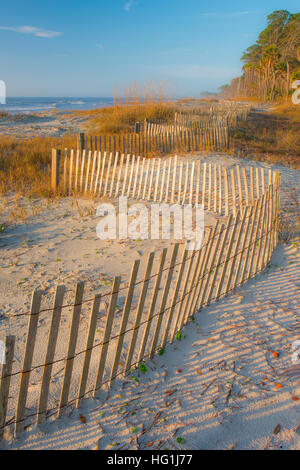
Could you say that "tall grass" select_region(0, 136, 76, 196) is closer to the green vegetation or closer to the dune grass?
the dune grass

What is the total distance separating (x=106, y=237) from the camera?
5.47m

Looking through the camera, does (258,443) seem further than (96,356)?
No

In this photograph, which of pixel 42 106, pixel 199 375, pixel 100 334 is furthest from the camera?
pixel 42 106

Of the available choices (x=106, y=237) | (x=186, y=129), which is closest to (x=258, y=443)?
(x=106, y=237)

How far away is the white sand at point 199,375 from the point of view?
7.45 ft

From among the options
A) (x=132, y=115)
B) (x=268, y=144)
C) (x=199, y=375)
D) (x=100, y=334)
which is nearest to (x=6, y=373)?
(x=100, y=334)

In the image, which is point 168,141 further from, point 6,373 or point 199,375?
point 6,373

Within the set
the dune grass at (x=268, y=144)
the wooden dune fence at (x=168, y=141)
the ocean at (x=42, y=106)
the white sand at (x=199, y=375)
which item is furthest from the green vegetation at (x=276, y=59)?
the white sand at (x=199, y=375)

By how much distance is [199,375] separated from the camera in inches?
110

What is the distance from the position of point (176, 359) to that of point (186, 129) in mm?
9772

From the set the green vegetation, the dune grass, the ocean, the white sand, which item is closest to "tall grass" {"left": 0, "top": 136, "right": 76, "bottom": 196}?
the white sand

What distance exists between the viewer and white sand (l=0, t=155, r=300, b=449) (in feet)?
7.45
